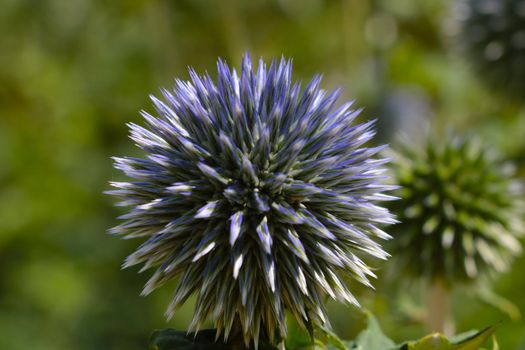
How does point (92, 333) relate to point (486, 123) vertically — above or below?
below

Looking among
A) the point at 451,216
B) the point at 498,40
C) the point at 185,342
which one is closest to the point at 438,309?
the point at 451,216

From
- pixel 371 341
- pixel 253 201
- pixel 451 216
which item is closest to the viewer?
pixel 253 201

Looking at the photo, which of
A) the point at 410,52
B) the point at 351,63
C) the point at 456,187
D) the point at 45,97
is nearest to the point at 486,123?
the point at 410,52

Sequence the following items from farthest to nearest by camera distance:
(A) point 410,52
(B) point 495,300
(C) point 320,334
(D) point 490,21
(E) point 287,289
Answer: (A) point 410,52, (D) point 490,21, (B) point 495,300, (C) point 320,334, (E) point 287,289

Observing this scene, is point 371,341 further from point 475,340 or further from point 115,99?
point 115,99

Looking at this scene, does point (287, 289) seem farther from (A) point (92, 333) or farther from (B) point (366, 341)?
(A) point (92, 333)

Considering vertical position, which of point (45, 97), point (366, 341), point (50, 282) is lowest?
point (366, 341)

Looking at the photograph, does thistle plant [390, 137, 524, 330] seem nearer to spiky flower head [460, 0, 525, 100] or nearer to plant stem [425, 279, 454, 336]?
plant stem [425, 279, 454, 336]

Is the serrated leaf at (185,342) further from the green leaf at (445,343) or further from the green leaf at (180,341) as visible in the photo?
the green leaf at (445,343)
